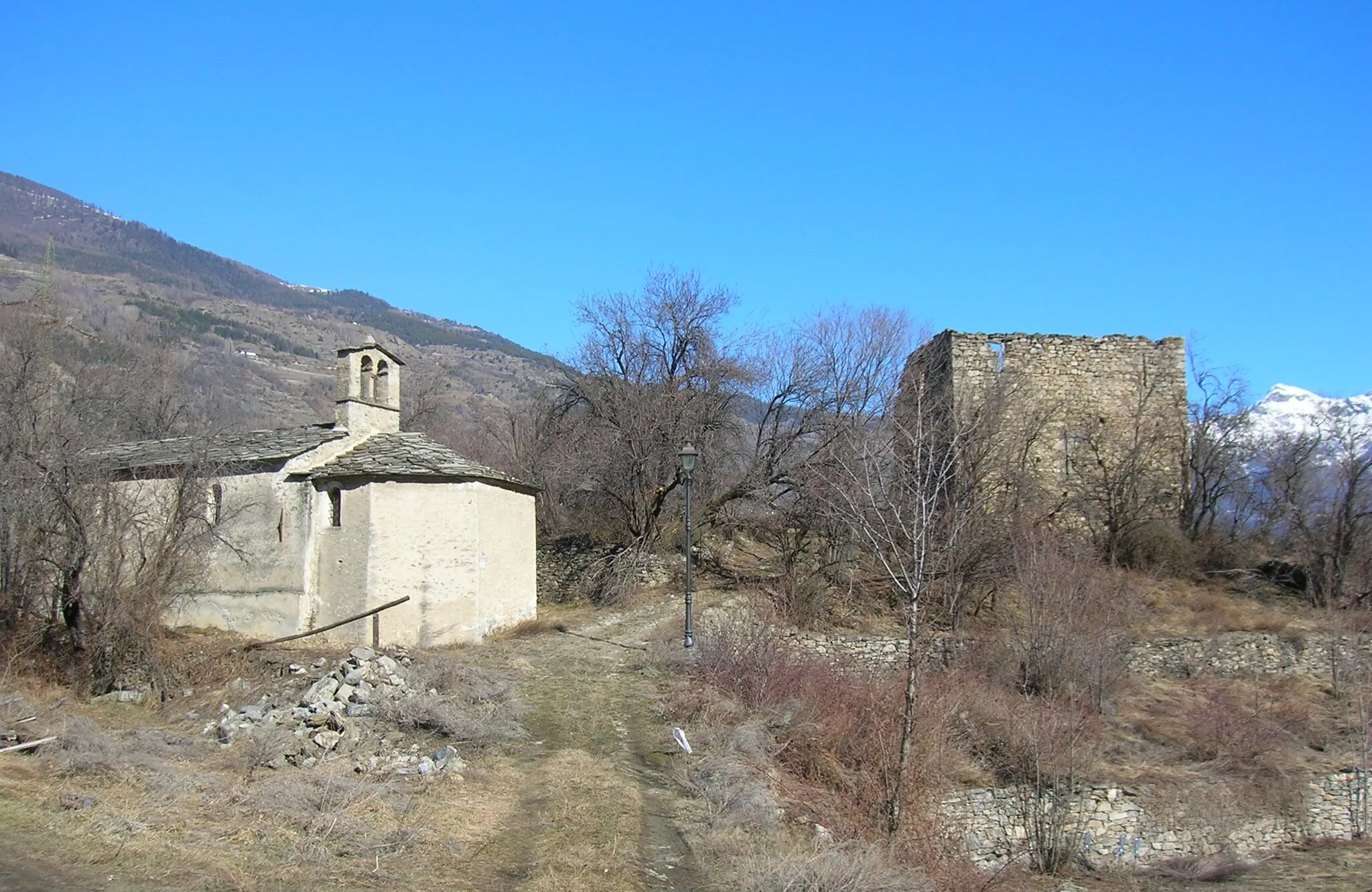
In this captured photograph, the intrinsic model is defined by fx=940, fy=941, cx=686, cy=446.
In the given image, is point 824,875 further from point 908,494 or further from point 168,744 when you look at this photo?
point 168,744

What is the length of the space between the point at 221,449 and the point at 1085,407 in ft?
78.1

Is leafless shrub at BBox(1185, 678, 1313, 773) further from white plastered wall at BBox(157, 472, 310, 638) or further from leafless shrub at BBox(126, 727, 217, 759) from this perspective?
white plastered wall at BBox(157, 472, 310, 638)

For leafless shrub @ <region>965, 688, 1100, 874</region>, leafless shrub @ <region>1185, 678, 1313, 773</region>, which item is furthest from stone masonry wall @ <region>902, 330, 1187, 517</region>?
leafless shrub @ <region>965, 688, 1100, 874</region>

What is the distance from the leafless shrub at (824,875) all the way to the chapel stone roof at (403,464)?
41.0 ft

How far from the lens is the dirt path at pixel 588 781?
825 cm

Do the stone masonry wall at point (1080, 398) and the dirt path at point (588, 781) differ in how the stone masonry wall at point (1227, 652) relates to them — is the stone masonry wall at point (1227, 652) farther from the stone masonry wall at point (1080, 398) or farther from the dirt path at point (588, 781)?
the dirt path at point (588, 781)

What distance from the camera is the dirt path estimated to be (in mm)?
8250

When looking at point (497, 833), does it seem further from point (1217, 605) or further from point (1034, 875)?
point (1217, 605)

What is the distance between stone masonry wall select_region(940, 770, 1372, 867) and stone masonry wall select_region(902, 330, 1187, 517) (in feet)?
37.3

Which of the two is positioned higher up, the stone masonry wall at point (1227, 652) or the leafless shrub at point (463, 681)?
the leafless shrub at point (463, 681)

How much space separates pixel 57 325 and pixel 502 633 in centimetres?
3543

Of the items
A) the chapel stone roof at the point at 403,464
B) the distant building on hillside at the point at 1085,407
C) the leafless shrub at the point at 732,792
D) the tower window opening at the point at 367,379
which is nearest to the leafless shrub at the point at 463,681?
the leafless shrub at the point at 732,792

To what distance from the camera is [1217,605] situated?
24703mm

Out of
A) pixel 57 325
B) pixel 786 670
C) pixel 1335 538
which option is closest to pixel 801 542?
pixel 786 670
